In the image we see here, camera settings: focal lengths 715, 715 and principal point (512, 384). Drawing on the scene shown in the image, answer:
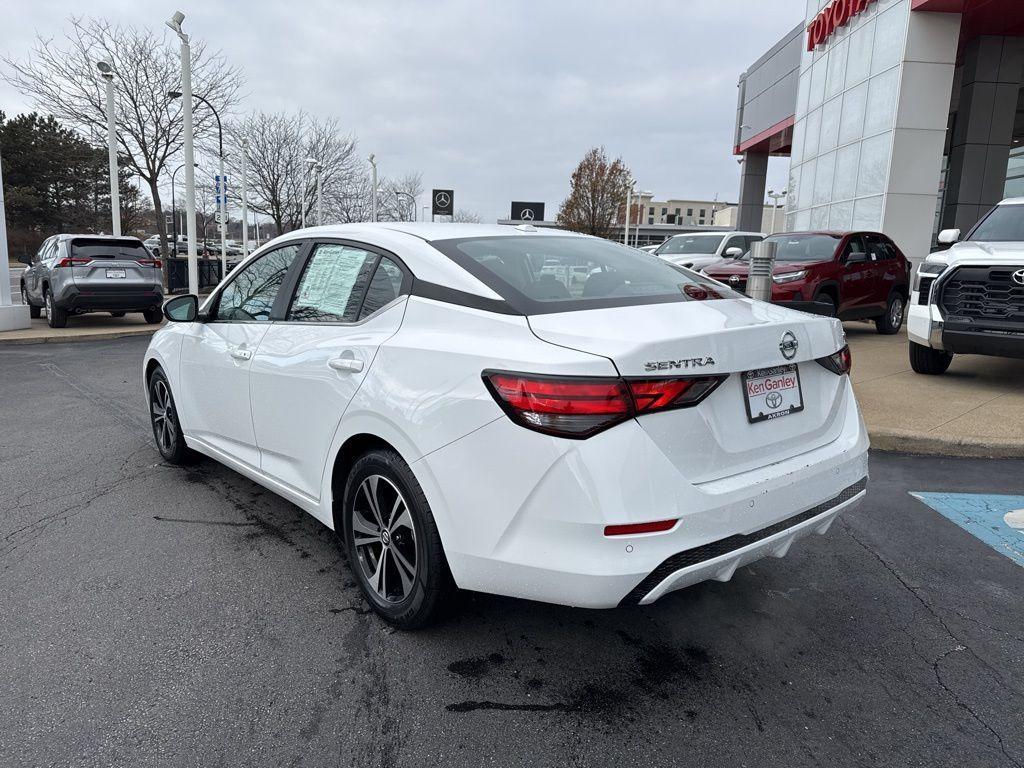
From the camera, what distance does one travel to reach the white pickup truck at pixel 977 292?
6.95 m

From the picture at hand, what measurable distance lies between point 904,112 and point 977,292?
36.9ft

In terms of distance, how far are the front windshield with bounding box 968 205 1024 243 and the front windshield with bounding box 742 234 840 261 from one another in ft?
9.34

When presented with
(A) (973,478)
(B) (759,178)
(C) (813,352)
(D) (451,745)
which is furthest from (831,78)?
(D) (451,745)

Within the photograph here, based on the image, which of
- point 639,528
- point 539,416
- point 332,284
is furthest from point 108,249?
point 639,528

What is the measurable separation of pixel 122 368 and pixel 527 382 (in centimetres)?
895

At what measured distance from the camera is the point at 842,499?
9.50 ft

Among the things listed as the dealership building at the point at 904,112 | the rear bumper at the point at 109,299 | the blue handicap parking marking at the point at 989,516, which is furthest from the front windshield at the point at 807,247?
the rear bumper at the point at 109,299

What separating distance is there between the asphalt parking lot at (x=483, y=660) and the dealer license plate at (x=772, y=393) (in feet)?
3.16

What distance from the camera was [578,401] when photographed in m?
2.21

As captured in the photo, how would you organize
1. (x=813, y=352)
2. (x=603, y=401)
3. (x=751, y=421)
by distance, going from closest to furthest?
(x=603, y=401)
(x=751, y=421)
(x=813, y=352)

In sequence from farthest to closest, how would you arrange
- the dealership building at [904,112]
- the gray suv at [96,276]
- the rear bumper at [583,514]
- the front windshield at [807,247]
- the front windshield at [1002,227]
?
1. the dealership building at [904,112]
2. the gray suv at [96,276]
3. the front windshield at [807,247]
4. the front windshield at [1002,227]
5. the rear bumper at [583,514]

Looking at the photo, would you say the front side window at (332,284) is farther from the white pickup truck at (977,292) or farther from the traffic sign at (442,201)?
the traffic sign at (442,201)

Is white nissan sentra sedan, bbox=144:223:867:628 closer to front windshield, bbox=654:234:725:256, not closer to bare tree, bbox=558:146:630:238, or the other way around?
front windshield, bbox=654:234:725:256

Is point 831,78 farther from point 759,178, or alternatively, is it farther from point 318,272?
point 318,272
